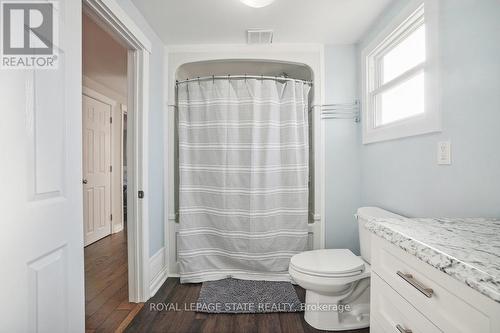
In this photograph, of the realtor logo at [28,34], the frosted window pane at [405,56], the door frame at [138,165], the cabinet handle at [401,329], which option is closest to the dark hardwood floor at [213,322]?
the door frame at [138,165]

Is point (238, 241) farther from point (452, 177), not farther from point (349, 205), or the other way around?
point (452, 177)

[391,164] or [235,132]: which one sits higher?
[235,132]

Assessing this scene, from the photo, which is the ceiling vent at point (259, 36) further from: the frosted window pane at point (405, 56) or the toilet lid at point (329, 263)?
the toilet lid at point (329, 263)

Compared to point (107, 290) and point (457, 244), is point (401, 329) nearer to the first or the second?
point (457, 244)

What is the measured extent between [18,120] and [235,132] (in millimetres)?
1612

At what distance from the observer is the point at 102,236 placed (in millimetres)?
3533

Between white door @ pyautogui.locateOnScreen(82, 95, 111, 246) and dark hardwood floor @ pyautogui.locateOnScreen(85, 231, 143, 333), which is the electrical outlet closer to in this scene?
dark hardwood floor @ pyautogui.locateOnScreen(85, 231, 143, 333)

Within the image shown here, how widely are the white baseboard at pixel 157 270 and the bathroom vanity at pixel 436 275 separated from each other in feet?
5.45

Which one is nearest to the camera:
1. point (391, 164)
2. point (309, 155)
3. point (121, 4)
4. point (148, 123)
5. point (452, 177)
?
point (452, 177)

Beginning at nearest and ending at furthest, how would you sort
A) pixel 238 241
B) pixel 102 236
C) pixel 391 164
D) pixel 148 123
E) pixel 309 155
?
pixel 391 164
pixel 148 123
pixel 238 241
pixel 309 155
pixel 102 236

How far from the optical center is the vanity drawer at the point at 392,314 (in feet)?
2.38

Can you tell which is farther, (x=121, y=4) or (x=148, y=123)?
(x=148, y=123)

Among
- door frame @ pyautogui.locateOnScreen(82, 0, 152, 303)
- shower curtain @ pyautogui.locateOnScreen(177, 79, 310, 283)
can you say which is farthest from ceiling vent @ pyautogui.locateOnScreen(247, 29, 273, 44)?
door frame @ pyautogui.locateOnScreen(82, 0, 152, 303)

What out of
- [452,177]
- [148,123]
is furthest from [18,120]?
[452,177]
